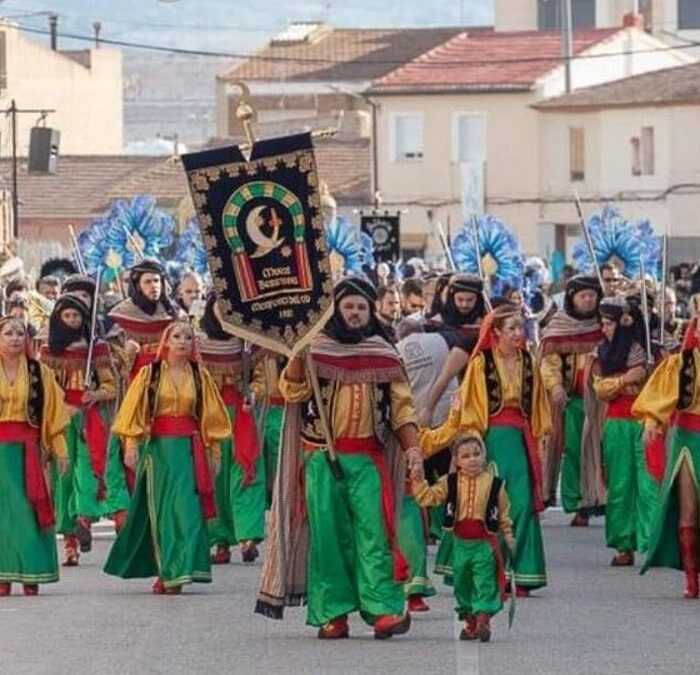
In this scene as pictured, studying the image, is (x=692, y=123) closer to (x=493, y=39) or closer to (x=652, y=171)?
(x=652, y=171)

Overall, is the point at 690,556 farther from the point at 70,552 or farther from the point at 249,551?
the point at 70,552

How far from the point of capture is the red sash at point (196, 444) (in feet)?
60.5

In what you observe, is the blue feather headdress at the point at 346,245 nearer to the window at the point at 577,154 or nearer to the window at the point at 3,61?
the window at the point at 577,154

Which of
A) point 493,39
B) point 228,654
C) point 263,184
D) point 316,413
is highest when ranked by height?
point 493,39

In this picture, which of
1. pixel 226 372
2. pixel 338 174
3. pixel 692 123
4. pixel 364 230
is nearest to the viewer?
pixel 226 372

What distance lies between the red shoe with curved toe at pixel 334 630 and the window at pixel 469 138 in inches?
2229

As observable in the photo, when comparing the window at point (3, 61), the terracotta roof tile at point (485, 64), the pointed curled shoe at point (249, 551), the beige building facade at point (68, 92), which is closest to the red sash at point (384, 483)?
the pointed curled shoe at point (249, 551)

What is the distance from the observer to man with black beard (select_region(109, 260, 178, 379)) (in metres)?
21.0

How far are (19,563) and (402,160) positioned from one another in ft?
181

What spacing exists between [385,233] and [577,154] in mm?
29484

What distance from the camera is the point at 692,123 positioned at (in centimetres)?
6706

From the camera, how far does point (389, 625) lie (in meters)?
15.7

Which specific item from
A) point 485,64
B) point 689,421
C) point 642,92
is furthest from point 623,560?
point 485,64

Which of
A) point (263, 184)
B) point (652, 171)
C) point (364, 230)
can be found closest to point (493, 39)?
point (652, 171)
